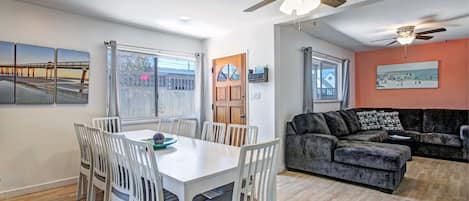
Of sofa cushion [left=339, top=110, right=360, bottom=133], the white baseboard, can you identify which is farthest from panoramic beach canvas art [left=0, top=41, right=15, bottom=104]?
sofa cushion [left=339, top=110, right=360, bottom=133]

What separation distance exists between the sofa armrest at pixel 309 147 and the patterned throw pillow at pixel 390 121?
2296mm

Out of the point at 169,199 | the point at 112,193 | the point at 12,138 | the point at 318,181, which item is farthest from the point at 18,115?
the point at 318,181

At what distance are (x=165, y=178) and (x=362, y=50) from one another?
6.26 meters

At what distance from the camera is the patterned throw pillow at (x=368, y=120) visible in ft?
17.4

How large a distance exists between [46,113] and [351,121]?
4993mm

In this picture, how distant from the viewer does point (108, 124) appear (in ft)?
12.0

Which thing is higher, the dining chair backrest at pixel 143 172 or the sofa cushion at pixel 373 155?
the dining chair backrest at pixel 143 172

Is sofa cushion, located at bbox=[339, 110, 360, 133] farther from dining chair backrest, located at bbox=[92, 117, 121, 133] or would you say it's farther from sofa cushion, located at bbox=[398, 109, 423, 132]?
dining chair backrest, located at bbox=[92, 117, 121, 133]

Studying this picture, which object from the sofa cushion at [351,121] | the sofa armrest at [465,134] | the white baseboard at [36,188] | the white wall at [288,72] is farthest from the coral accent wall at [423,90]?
the white baseboard at [36,188]

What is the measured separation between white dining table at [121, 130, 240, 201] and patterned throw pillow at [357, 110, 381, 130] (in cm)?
390

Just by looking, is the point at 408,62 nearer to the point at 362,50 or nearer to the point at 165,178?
the point at 362,50

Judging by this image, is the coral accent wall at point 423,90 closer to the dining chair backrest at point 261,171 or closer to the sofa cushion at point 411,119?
the sofa cushion at point 411,119

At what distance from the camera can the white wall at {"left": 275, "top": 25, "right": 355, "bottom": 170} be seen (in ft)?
13.1

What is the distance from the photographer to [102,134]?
7.33 feet
